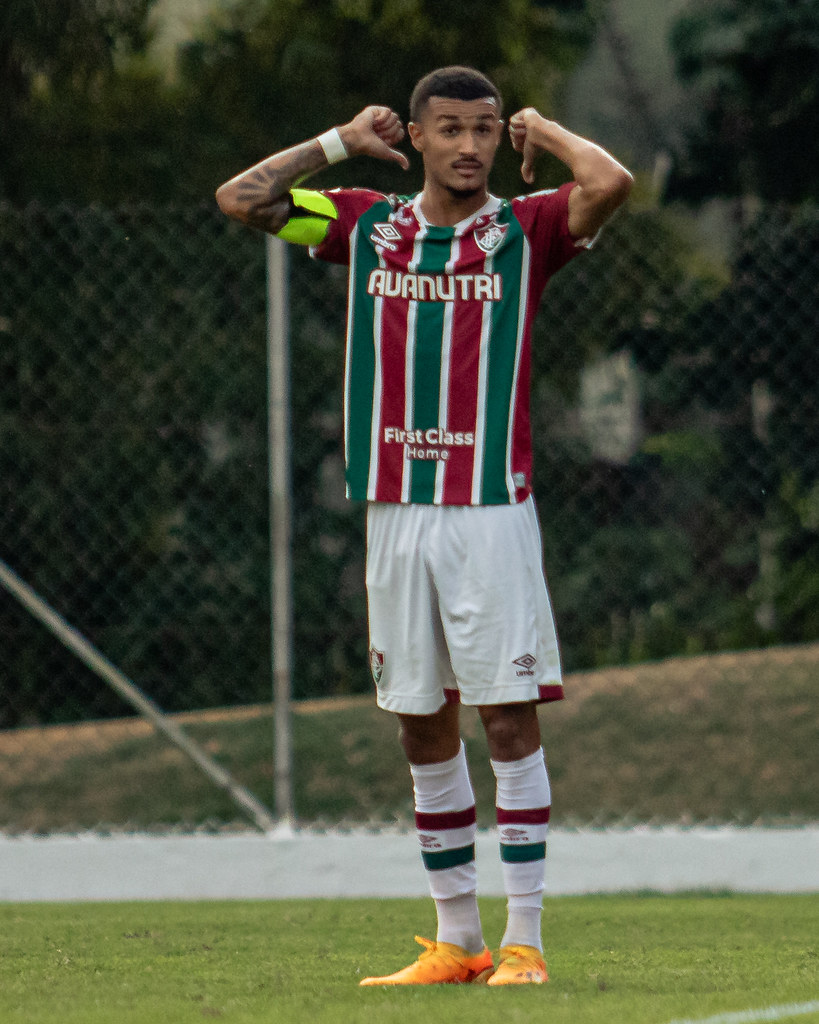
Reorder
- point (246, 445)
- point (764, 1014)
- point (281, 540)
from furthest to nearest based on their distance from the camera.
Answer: point (246, 445)
point (281, 540)
point (764, 1014)

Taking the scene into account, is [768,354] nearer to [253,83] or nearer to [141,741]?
[141,741]

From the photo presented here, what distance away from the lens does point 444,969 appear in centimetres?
297

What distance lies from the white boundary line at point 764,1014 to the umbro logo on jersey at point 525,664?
0.74m

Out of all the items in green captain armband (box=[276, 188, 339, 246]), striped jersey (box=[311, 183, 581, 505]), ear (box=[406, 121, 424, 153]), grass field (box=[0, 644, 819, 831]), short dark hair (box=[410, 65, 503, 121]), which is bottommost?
grass field (box=[0, 644, 819, 831])

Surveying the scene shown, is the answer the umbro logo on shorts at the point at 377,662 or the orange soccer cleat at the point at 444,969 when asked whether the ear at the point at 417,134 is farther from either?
the orange soccer cleat at the point at 444,969

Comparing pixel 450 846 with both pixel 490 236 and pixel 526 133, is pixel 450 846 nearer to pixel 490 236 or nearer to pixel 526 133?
pixel 490 236

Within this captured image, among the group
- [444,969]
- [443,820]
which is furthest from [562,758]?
[444,969]

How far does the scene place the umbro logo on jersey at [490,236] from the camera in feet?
10.1

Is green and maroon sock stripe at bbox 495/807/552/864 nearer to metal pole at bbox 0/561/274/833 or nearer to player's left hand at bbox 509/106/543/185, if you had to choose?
player's left hand at bbox 509/106/543/185

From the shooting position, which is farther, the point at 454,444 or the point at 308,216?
the point at 308,216

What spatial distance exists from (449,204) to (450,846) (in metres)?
1.32

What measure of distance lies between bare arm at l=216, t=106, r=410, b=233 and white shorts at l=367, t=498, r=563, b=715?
2.18 ft

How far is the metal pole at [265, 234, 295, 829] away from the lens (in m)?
4.92

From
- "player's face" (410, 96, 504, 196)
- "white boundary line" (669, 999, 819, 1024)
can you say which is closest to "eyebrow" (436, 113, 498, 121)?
"player's face" (410, 96, 504, 196)
